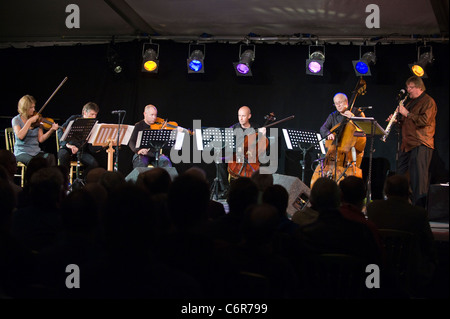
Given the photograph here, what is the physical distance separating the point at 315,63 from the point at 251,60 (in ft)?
3.48

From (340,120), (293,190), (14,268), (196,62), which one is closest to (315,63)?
(340,120)

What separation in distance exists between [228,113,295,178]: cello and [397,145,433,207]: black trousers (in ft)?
6.28

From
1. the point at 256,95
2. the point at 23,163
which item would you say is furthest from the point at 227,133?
the point at 23,163

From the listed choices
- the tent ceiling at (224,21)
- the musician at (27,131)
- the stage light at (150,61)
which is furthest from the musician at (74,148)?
the tent ceiling at (224,21)

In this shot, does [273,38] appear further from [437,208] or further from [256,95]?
[437,208]

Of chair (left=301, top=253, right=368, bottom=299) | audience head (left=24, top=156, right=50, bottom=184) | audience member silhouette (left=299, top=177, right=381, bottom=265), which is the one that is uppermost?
audience head (left=24, top=156, right=50, bottom=184)

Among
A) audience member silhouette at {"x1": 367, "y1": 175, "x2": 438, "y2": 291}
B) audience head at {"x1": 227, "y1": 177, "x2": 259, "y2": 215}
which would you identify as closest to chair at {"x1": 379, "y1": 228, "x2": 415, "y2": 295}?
audience member silhouette at {"x1": 367, "y1": 175, "x2": 438, "y2": 291}

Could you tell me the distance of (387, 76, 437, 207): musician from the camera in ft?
21.8

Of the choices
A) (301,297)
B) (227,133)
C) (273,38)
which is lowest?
(301,297)

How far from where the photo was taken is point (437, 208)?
17.5ft

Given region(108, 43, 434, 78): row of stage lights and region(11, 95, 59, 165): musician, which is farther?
region(108, 43, 434, 78): row of stage lights

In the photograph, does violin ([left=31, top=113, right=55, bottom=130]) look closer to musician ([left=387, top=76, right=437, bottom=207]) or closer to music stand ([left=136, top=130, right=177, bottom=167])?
music stand ([left=136, top=130, right=177, bottom=167])

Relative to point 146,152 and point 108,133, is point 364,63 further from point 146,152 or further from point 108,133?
point 108,133

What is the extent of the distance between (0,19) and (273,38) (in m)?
4.28
